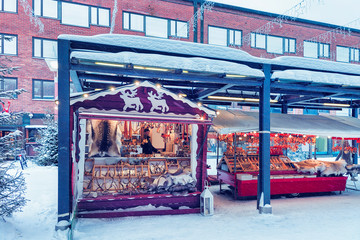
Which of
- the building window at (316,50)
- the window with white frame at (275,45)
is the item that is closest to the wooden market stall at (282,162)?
the window with white frame at (275,45)

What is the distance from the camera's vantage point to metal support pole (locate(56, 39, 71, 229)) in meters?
6.01

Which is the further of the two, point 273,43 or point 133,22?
point 273,43

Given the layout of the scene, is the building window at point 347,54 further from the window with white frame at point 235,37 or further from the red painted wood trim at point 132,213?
the red painted wood trim at point 132,213

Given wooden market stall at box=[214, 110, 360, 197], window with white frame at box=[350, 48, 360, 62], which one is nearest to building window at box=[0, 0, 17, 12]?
wooden market stall at box=[214, 110, 360, 197]

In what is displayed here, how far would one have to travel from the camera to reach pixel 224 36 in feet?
76.7

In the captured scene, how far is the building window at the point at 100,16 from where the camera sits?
20.2m

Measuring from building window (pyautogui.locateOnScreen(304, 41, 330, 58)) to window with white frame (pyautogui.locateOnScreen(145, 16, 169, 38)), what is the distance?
14668 millimetres

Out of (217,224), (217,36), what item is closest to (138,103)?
(217,224)

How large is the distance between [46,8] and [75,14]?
6.85 ft

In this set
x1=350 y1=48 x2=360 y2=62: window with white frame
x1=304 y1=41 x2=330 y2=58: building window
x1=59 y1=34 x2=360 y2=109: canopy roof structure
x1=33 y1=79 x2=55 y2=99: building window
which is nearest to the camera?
x1=59 y1=34 x2=360 y2=109: canopy roof structure

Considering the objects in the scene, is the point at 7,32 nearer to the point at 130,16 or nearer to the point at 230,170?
the point at 130,16

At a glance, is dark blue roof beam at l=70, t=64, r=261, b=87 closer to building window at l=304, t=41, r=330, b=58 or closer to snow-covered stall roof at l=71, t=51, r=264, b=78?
snow-covered stall roof at l=71, t=51, r=264, b=78

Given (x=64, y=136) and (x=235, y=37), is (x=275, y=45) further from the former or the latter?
(x=64, y=136)

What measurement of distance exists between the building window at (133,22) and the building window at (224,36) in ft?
19.6
